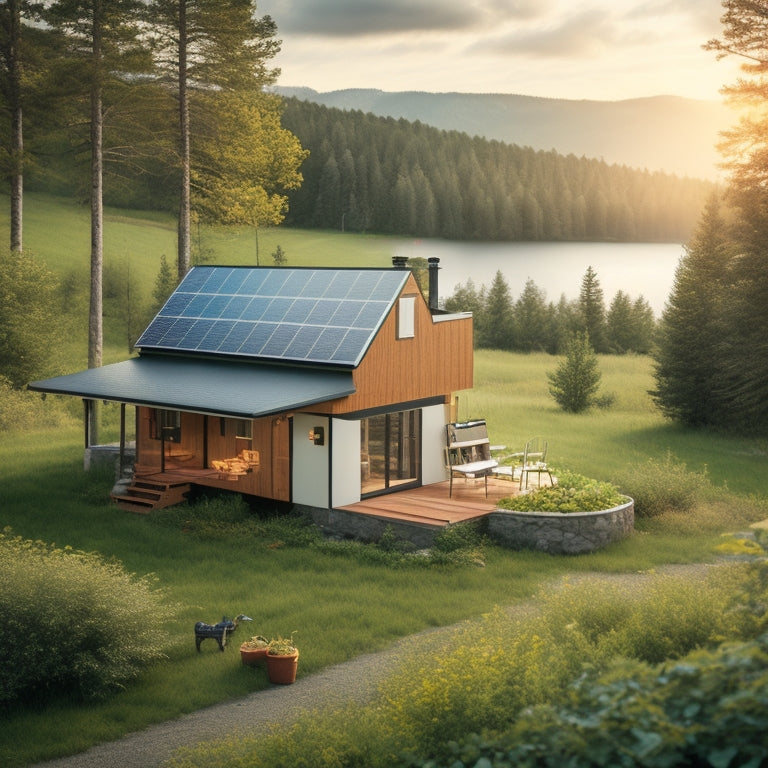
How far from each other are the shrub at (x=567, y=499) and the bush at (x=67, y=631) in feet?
28.3

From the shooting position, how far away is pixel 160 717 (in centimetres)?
1084

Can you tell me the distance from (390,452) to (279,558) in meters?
4.33

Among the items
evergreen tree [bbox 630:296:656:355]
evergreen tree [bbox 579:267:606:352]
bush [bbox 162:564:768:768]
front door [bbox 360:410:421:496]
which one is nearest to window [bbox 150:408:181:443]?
front door [bbox 360:410:421:496]

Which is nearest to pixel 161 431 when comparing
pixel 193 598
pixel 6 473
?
pixel 6 473

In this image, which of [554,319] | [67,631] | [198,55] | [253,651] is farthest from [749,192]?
[554,319]

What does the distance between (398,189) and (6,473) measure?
186 ft

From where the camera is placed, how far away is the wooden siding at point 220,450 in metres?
20.0

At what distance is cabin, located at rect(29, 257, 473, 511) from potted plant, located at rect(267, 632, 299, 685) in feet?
21.5

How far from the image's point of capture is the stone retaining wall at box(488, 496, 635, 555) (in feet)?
59.3

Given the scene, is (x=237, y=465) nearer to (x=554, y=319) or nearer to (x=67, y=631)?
(x=67, y=631)

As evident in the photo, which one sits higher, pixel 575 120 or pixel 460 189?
pixel 575 120

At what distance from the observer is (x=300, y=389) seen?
19.3 meters

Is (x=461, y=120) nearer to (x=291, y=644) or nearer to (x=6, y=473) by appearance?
(x=6, y=473)

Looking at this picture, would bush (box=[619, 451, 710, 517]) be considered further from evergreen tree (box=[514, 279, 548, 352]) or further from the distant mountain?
the distant mountain
